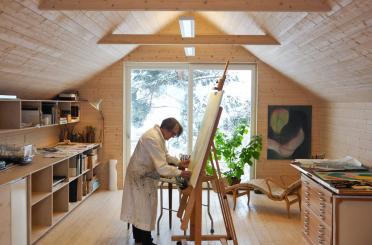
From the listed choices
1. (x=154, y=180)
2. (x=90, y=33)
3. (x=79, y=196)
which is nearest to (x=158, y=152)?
(x=154, y=180)

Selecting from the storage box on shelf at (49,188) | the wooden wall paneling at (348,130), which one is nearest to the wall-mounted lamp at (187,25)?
the storage box on shelf at (49,188)

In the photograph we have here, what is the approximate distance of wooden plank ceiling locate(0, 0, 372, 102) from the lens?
11.6 feet

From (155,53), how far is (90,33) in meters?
2.60

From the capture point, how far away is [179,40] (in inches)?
225

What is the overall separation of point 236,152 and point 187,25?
3.24m

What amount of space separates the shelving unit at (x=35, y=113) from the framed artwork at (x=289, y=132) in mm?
3545

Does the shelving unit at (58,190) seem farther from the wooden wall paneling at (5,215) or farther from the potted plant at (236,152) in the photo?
the potted plant at (236,152)

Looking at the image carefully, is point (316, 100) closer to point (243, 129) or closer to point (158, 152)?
point (243, 129)

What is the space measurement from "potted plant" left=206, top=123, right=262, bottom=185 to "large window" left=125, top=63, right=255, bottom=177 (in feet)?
1.51

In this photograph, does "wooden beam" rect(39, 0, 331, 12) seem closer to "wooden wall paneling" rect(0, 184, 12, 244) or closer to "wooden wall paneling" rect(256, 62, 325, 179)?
"wooden wall paneling" rect(0, 184, 12, 244)

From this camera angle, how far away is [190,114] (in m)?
7.64

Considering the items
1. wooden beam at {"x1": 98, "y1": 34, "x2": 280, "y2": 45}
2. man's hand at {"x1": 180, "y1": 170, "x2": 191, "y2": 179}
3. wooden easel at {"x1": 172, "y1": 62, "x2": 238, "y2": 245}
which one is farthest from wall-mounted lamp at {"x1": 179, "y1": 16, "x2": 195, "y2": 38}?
man's hand at {"x1": 180, "y1": 170, "x2": 191, "y2": 179}

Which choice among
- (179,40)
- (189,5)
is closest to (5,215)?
(189,5)

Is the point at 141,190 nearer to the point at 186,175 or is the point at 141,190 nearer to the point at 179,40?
the point at 186,175
